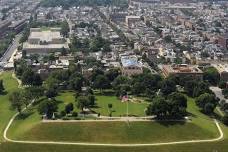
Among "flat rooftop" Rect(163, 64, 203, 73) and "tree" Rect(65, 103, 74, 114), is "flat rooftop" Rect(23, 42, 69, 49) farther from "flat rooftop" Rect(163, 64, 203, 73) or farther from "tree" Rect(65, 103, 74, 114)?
"tree" Rect(65, 103, 74, 114)

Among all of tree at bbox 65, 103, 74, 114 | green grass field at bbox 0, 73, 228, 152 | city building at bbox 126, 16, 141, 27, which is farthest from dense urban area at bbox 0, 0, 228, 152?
city building at bbox 126, 16, 141, 27

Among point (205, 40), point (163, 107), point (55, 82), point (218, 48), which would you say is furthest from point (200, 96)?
point (205, 40)

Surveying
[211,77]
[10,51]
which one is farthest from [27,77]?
[10,51]

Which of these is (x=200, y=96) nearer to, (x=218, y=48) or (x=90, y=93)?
(x=90, y=93)

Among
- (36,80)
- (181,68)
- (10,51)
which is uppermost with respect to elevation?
(36,80)

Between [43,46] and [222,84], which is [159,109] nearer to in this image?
[222,84]

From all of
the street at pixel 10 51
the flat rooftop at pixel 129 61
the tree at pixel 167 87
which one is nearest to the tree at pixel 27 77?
the flat rooftop at pixel 129 61
